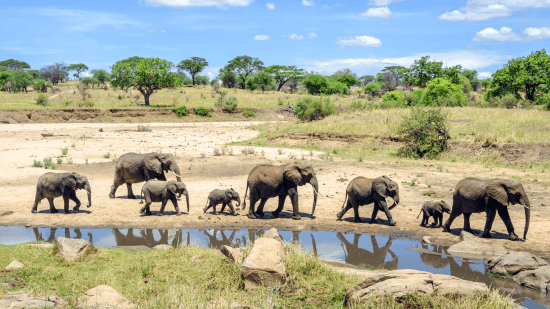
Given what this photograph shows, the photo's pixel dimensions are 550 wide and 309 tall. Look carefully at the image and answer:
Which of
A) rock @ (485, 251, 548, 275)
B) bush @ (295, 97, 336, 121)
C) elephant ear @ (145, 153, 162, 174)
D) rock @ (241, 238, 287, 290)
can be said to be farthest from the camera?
bush @ (295, 97, 336, 121)

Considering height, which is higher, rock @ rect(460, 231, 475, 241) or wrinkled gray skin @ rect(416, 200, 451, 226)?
wrinkled gray skin @ rect(416, 200, 451, 226)

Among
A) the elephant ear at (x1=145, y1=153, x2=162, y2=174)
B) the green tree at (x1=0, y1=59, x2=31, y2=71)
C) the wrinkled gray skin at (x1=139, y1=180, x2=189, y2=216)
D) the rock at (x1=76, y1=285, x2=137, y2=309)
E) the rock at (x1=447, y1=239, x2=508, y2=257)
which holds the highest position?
the green tree at (x1=0, y1=59, x2=31, y2=71)

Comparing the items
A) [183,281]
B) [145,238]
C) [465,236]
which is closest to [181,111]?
[145,238]

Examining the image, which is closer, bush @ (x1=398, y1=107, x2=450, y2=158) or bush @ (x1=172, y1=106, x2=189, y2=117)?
bush @ (x1=398, y1=107, x2=450, y2=158)

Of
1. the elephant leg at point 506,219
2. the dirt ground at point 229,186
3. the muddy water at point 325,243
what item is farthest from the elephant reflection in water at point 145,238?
the elephant leg at point 506,219

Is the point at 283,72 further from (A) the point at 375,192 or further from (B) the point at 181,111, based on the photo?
(A) the point at 375,192

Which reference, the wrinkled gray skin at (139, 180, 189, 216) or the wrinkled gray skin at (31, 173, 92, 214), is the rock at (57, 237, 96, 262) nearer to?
the wrinkled gray skin at (139, 180, 189, 216)

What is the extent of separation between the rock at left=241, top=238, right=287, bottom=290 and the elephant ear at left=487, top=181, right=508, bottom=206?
233 inches

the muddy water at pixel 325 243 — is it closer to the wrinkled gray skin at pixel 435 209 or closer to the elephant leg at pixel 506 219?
the wrinkled gray skin at pixel 435 209

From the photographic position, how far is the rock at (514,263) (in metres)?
8.05

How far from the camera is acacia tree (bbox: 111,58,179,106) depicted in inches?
2052

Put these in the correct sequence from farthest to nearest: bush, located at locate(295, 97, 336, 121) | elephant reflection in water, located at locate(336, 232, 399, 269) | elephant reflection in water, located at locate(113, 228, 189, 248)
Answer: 1. bush, located at locate(295, 97, 336, 121)
2. elephant reflection in water, located at locate(113, 228, 189, 248)
3. elephant reflection in water, located at locate(336, 232, 399, 269)

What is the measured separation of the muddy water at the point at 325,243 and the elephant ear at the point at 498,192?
1.71m

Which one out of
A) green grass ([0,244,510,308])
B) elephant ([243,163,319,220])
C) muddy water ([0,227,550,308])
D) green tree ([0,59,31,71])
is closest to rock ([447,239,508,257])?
muddy water ([0,227,550,308])
